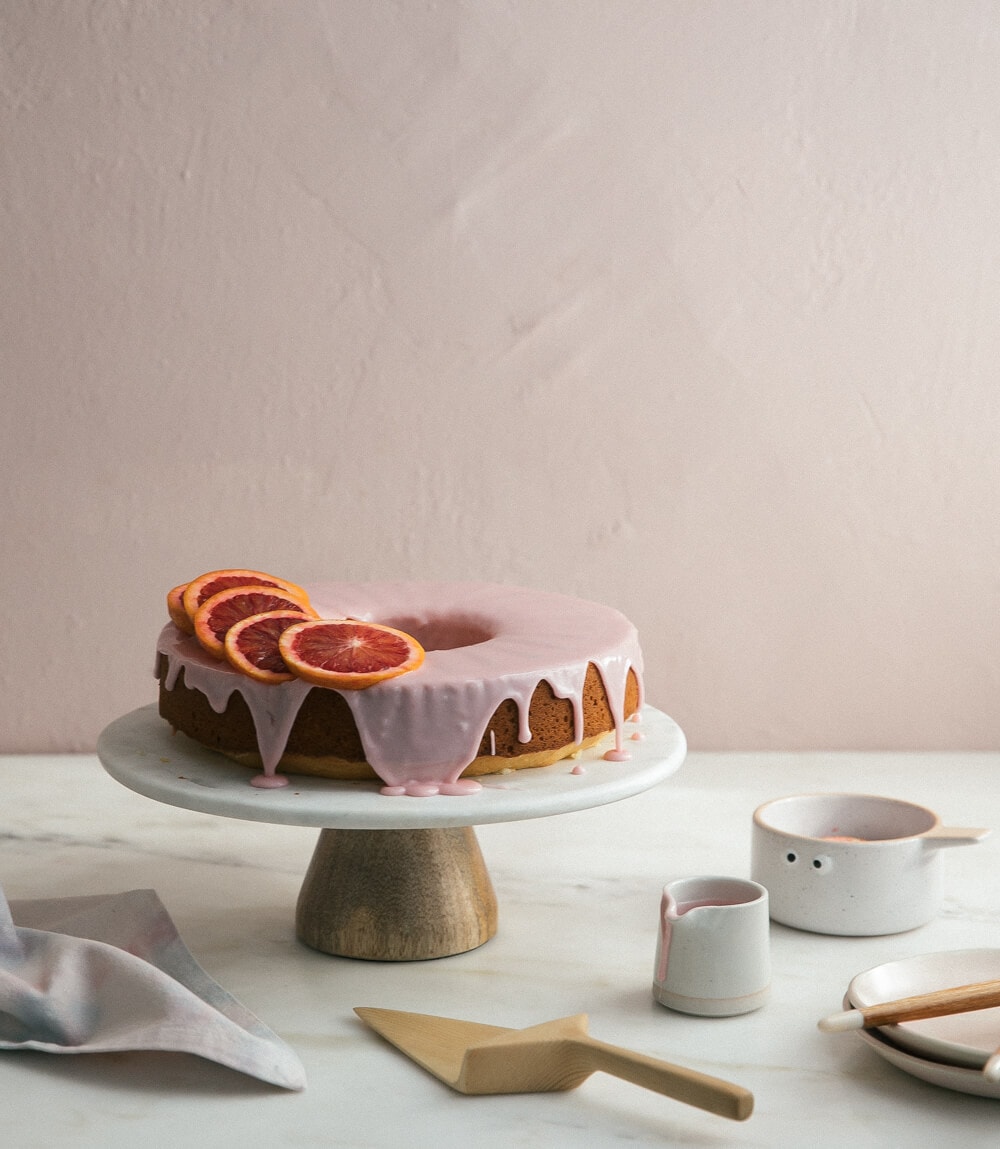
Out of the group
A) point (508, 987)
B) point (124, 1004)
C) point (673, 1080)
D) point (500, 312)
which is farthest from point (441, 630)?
point (500, 312)

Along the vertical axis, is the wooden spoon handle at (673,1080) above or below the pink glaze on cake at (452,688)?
below

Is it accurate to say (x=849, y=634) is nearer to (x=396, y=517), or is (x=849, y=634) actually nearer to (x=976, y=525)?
(x=976, y=525)

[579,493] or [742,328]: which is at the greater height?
[742,328]

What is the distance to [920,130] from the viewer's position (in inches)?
76.9

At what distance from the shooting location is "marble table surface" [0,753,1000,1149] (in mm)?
951

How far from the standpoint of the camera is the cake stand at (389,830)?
1.11 m

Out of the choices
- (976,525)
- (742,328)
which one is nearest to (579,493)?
(742,328)

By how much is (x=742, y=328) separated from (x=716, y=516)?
0.90 feet

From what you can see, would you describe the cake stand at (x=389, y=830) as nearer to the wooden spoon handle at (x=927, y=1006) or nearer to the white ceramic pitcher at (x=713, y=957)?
the white ceramic pitcher at (x=713, y=957)

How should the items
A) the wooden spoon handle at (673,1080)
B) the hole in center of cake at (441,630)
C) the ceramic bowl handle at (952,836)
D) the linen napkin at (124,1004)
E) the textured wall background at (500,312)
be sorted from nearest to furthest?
the wooden spoon handle at (673,1080), the linen napkin at (124,1004), the ceramic bowl handle at (952,836), the hole in center of cake at (441,630), the textured wall background at (500,312)

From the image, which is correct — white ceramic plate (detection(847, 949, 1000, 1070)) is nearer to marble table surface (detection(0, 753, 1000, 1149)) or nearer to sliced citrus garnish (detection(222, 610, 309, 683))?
marble table surface (detection(0, 753, 1000, 1149))

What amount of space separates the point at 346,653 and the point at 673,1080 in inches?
17.3

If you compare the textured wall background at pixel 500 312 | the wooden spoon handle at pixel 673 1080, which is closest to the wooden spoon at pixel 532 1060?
the wooden spoon handle at pixel 673 1080

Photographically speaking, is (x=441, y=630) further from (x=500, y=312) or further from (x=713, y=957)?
(x=500, y=312)
